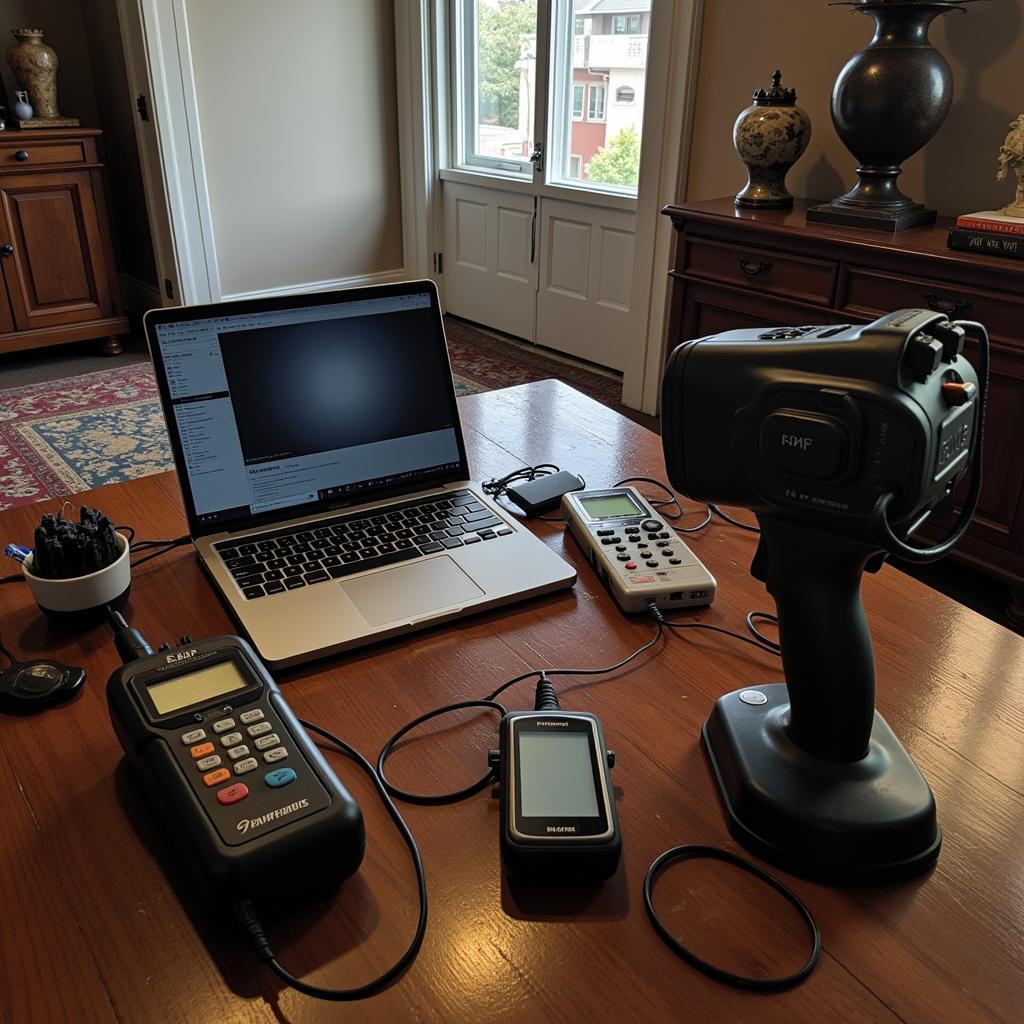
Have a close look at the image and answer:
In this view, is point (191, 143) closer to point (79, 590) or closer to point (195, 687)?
point (79, 590)

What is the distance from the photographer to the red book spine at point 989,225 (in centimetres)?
182

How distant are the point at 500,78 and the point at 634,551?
11.6 feet

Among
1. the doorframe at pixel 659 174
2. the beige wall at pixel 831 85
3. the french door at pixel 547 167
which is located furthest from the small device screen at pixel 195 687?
the french door at pixel 547 167

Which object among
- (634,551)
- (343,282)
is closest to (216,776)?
(634,551)

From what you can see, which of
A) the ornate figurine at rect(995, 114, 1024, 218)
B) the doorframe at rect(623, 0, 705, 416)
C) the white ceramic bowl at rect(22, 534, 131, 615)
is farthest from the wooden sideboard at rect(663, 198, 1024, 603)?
the white ceramic bowl at rect(22, 534, 131, 615)

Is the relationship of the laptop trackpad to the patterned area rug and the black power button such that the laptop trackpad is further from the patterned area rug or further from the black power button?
the patterned area rug

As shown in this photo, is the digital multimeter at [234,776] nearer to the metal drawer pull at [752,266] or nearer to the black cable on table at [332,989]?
the black cable on table at [332,989]

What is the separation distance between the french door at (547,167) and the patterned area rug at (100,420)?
0.23m

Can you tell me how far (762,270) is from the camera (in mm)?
2320

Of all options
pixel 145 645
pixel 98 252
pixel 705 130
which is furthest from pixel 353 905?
pixel 98 252

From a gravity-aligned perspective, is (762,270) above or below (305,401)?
below

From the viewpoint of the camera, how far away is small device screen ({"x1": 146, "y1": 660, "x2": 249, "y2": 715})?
65cm

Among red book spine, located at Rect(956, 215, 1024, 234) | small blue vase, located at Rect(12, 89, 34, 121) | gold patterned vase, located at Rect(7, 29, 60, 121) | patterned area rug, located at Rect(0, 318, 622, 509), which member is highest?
gold patterned vase, located at Rect(7, 29, 60, 121)

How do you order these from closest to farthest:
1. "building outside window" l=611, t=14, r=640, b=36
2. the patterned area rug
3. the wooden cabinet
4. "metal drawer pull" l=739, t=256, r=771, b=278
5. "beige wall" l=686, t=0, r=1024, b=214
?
1. "beige wall" l=686, t=0, r=1024, b=214
2. "metal drawer pull" l=739, t=256, r=771, b=278
3. the patterned area rug
4. "building outside window" l=611, t=14, r=640, b=36
5. the wooden cabinet
